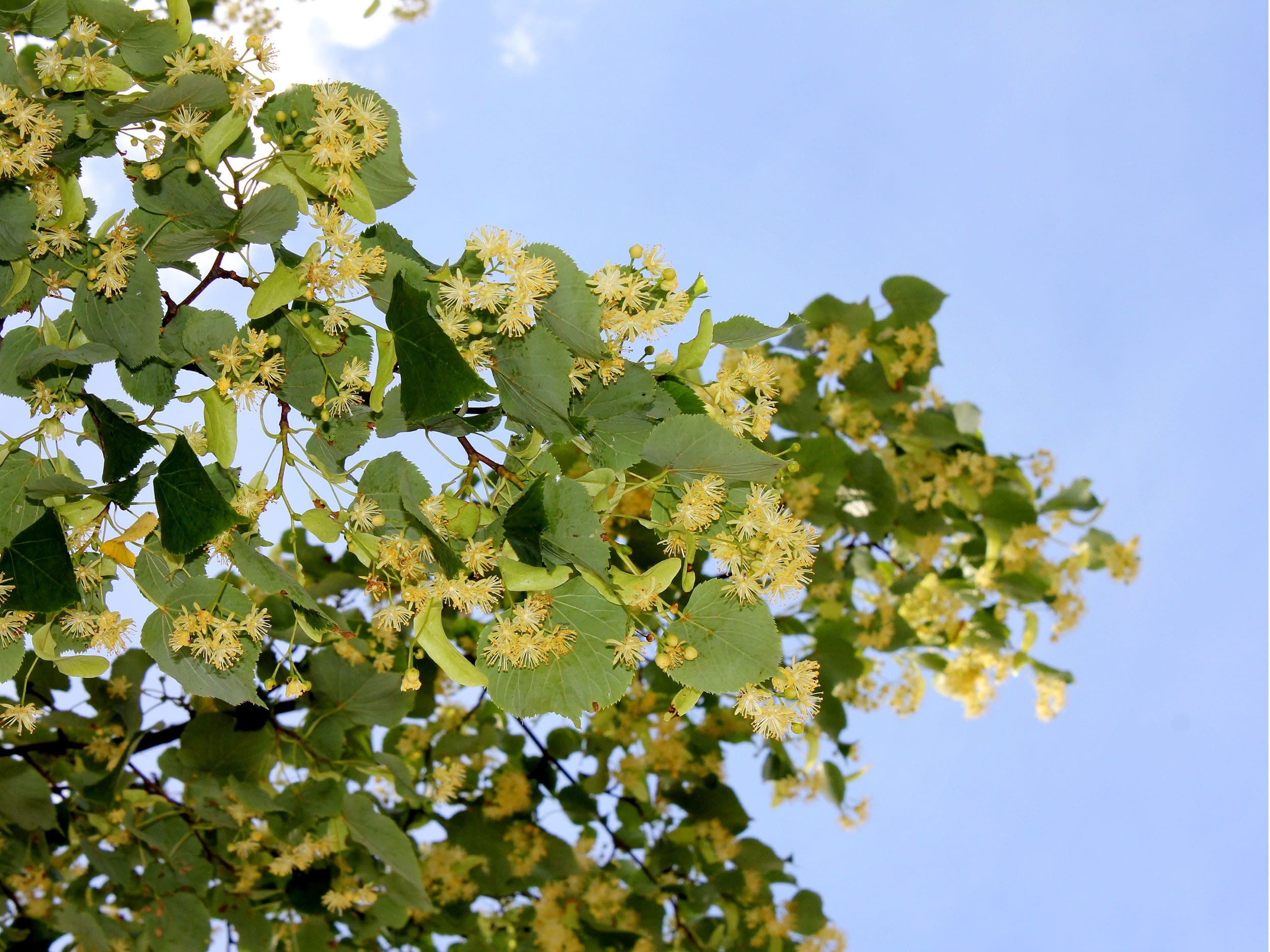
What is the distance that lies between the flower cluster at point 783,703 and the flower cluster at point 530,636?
8.9 inches

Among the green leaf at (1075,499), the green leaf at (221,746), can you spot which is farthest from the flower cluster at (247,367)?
the green leaf at (1075,499)

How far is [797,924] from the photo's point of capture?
315cm

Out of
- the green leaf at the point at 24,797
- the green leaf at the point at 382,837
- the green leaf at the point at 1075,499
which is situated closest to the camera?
the green leaf at the point at 382,837

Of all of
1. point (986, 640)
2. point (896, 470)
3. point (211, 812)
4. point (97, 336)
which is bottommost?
point (211, 812)

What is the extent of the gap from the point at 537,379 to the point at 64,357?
1.85ft

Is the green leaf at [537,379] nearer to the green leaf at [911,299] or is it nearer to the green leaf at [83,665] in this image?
the green leaf at [83,665]

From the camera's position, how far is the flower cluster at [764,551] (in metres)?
1.12

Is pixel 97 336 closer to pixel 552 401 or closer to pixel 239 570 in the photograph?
pixel 239 570

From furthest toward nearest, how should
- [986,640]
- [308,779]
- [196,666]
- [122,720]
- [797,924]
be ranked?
[986,640], [797,924], [122,720], [308,779], [196,666]

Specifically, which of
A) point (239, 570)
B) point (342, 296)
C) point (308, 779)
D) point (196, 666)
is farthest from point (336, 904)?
point (342, 296)

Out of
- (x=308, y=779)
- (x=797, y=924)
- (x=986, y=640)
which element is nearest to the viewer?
(x=308, y=779)

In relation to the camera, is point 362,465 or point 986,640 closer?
point 362,465

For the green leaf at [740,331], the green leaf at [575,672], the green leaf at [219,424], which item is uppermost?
the green leaf at [740,331]

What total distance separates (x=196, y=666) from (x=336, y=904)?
1417 millimetres
